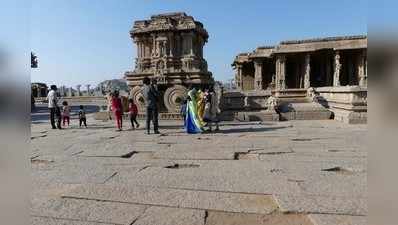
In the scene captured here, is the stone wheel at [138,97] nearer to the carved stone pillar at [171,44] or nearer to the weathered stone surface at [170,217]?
the carved stone pillar at [171,44]

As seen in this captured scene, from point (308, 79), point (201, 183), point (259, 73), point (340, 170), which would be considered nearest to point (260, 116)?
point (340, 170)

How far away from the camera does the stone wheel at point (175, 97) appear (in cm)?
1483

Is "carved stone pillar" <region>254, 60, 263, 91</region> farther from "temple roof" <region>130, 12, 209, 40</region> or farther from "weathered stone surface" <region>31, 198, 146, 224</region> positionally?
"weathered stone surface" <region>31, 198, 146, 224</region>

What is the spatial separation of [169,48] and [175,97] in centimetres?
485

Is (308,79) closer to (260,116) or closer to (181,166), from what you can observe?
(260,116)

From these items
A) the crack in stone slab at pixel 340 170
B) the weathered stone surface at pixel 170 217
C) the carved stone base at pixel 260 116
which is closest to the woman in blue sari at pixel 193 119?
the carved stone base at pixel 260 116

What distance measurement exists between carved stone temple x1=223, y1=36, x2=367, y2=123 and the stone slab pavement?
626 cm

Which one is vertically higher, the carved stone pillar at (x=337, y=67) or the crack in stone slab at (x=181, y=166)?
the carved stone pillar at (x=337, y=67)

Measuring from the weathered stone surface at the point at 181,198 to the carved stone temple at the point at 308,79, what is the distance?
935cm
